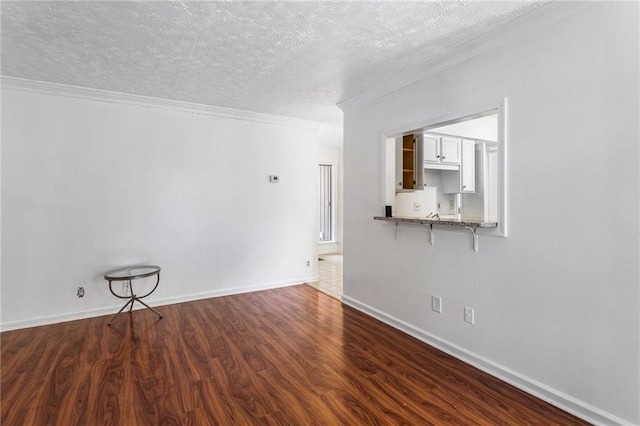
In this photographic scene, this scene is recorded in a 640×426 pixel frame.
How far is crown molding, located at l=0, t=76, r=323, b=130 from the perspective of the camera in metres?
3.22

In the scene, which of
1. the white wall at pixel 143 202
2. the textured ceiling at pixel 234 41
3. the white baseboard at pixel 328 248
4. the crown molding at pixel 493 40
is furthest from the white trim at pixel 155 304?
the crown molding at pixel 493 40

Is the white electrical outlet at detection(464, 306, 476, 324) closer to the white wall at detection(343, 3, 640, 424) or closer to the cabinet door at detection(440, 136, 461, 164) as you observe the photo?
the white wall at detection(343, 3, 640, 424)

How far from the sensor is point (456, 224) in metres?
2.55

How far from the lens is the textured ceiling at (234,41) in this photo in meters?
2.04

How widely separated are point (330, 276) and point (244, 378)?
10.6ft

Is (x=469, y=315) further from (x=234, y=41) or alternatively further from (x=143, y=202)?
(x=143, y=202)

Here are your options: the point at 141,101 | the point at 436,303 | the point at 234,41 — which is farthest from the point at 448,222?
the point at 141,101

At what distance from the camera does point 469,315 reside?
8.45 feet

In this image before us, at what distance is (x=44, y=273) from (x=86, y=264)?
1.20ft

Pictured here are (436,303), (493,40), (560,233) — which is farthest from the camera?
(436,303)

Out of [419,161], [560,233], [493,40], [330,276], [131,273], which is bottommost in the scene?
[330,276]

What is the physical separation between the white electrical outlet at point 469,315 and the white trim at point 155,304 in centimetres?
280

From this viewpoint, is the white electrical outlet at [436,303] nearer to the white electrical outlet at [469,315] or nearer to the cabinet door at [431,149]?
the white electrical outlet at [469,315]

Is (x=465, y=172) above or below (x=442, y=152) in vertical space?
below
